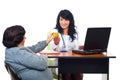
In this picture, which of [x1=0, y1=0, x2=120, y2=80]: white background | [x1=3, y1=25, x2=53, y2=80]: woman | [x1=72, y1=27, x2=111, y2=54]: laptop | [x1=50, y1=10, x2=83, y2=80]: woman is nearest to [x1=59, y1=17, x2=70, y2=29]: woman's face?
[x1=50, y1=10, x2=83, y2=80]: woman

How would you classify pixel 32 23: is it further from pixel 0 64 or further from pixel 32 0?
pixel 0 64

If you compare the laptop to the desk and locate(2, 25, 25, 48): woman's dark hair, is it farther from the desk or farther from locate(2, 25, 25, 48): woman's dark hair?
locate(2, 25, 25, 48): woman's dark hair

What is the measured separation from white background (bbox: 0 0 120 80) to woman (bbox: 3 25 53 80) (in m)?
2.52

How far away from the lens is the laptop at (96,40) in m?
3.27

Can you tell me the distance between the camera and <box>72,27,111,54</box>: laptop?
327 cm

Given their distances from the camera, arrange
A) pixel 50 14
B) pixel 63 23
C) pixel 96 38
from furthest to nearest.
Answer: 1. pixel 50 14
2. pixel 63 23
3. pixel 96 38

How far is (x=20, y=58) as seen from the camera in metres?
2.51

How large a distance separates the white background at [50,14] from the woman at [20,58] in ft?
8.28

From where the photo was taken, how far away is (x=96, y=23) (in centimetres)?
515

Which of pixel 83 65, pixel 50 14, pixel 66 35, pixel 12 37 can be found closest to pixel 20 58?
pixel 12 37

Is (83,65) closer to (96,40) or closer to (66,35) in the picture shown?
(96,40)

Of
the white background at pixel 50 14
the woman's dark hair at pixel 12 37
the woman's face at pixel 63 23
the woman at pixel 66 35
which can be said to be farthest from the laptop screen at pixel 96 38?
the white background at pixel 50 14

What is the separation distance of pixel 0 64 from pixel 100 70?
236 cm

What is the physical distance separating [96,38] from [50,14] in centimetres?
194
